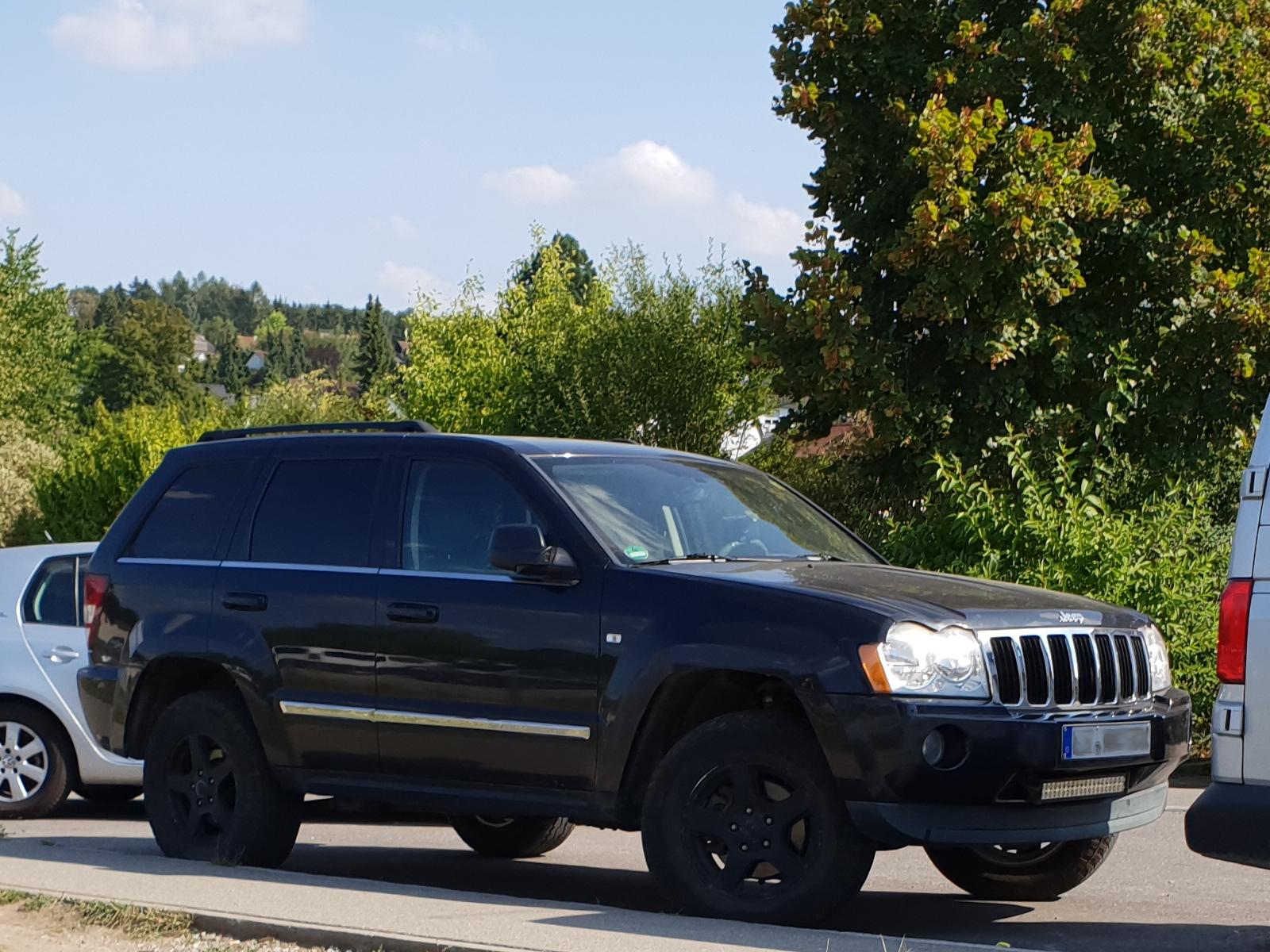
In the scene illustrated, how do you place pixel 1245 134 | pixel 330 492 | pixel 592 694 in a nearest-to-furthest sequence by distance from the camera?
pixel 592 694, pixel 330 492, pixel 1245 134

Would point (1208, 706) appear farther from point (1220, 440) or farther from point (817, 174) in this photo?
point (817, 174)

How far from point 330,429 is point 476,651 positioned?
5.90 feet

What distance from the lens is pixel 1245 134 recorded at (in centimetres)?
1895

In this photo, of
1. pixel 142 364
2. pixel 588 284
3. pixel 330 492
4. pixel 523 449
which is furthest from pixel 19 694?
pixel 142 364

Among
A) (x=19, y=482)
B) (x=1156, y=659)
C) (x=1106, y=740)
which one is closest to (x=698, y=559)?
(x=1106, y=740)

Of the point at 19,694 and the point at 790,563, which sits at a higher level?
the point at 790,563

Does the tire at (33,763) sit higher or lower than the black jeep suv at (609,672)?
lower

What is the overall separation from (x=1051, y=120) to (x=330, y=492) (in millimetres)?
13480

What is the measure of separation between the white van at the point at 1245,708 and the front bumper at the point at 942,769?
0.62m

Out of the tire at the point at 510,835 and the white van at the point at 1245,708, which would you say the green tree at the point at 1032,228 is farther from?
the white van at the point at 1245,708

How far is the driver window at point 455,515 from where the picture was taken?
23.8 feet

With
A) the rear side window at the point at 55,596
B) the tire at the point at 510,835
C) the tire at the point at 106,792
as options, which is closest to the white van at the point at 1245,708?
the tire at the point at 510,835

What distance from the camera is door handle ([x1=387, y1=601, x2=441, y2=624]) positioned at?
7176 mm

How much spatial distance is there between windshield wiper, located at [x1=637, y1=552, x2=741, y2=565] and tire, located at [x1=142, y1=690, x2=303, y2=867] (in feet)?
7.17
